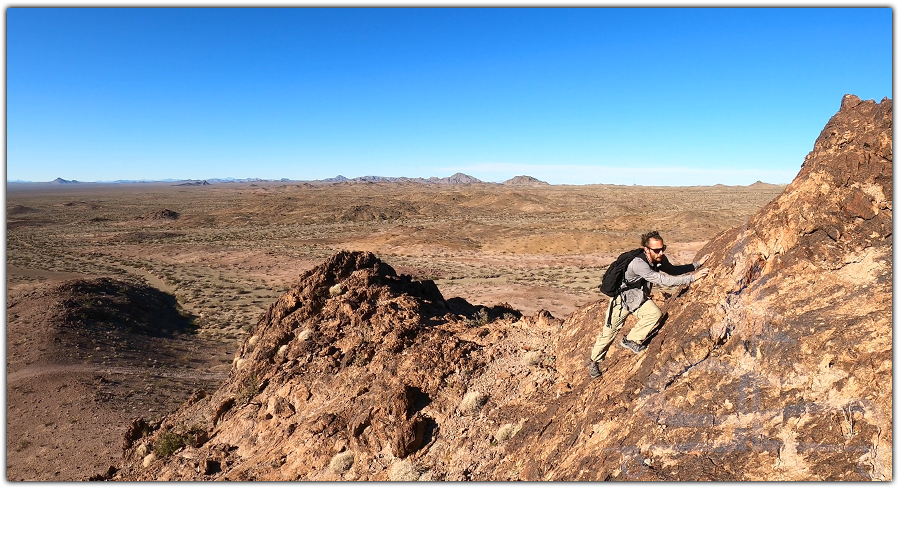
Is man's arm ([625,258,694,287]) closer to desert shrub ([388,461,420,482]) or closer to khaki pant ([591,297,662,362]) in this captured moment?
khaki pant ([591,297,662,362])

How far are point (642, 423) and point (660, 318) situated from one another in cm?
144

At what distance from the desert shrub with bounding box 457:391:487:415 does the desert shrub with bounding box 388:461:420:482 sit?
3.29 ft

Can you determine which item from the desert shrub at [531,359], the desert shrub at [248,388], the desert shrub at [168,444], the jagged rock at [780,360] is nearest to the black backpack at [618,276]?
the jagged rock at [780,360]

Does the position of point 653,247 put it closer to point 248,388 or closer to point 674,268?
point 674,268

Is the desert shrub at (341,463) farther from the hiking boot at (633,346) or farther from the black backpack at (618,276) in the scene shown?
the black backpack at (618,276)

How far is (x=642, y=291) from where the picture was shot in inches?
215

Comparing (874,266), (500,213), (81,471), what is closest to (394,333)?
(874,266)

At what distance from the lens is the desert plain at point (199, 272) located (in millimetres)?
12727

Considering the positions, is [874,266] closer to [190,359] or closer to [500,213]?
[190,359]

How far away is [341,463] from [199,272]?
36446 mm

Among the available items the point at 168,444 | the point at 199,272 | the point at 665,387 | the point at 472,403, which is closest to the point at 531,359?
the point at 472,403

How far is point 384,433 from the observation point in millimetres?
6504

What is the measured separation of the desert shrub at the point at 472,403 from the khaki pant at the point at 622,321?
1612 millimetres

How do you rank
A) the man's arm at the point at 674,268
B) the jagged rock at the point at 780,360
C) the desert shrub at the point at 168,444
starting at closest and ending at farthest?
1. the jagged rock at the point at 780,360
2. the man's arm at the point at 674,268
3. the desert shrub at the point at 168,444
